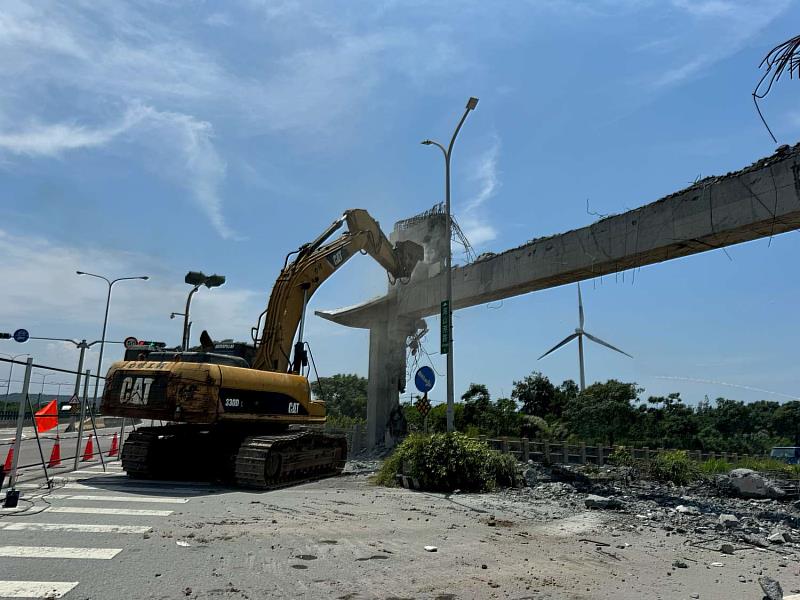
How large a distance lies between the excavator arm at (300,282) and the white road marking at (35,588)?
872 centimetres

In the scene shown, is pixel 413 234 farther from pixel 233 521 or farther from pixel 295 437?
pixel 233 521

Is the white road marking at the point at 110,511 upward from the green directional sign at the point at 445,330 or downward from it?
downward

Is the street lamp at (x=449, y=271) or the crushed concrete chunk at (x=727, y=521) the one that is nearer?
the crushed concrete chunk at (x=727, y=521)

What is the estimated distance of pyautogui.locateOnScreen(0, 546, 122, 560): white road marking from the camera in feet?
19.8

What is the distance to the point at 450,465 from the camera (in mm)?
12570

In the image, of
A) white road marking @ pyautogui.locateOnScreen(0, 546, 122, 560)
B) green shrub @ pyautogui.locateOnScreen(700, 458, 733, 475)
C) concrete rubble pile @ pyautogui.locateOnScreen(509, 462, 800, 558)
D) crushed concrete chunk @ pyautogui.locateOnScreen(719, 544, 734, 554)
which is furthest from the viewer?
green shrub @ pyautogui.locateOnScreen(700, 458, 733, 475)

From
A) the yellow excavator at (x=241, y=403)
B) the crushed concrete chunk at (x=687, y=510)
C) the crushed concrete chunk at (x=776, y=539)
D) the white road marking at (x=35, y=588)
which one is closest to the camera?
the white road marking at (x=35, y=588)

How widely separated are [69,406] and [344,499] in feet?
36.5

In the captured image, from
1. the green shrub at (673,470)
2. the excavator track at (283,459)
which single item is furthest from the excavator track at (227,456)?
the green shrub at (673,470)

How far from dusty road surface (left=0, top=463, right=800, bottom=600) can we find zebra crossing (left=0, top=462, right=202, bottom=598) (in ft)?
0.08

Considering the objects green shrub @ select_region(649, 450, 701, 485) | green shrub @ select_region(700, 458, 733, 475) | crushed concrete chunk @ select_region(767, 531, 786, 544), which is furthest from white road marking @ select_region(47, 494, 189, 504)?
green shrub @ select_region(700, 458, 733, 475)

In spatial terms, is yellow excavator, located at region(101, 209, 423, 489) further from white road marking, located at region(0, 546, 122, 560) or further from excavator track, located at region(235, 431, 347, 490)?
white road marking, located at region(0, 546, 122, 560)

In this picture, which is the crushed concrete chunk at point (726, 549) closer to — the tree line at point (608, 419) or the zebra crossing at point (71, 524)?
the zebra crossing at point (71, 524)

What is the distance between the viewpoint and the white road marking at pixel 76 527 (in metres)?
7.27
